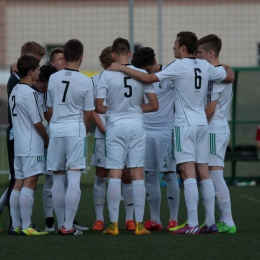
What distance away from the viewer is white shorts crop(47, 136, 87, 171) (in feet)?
24.8

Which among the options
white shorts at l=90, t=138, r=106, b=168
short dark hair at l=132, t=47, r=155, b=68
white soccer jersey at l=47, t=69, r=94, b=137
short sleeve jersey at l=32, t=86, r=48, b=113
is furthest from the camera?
white shorts at l=90, t=138, r=106, b=168

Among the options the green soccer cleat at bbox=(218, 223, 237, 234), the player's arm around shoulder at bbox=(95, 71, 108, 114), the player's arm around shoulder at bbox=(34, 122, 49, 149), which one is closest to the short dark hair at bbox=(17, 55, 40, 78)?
the player's arm around shoulder at bbox=(34, 122, 49, 149)

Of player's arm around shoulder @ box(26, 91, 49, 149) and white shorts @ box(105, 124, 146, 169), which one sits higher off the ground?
player's arm around shoulder @ box(26, 91, 49, 149)

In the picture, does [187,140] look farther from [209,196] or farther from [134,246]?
[134,246]

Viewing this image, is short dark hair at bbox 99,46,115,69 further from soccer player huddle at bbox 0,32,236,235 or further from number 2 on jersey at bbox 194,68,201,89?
number 2 on jersey at bbox 194,68,201,89

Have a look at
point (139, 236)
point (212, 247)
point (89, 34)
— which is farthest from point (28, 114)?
point (89, 34)

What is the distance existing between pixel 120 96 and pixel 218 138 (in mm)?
1087

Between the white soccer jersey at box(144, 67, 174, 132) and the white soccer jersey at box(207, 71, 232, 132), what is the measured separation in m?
0.68

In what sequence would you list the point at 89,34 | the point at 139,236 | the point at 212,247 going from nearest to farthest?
the point at 212,247
the point at 139,236
the point at 89,34

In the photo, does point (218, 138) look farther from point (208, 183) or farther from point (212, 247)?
point (212, 247)

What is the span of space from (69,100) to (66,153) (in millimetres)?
517

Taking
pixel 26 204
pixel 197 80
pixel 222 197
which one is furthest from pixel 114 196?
pixel 197 80

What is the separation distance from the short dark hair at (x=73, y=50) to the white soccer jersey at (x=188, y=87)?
793 mm

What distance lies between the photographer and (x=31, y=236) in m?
7.61
